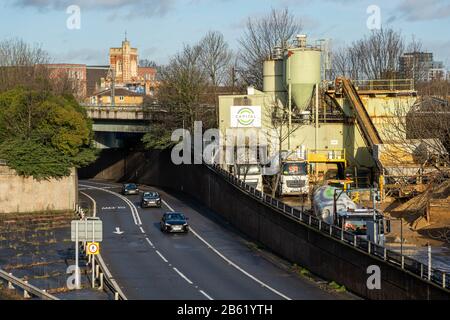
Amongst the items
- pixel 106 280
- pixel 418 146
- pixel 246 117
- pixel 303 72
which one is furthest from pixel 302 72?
pixel 106 280

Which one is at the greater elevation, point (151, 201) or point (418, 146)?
point (418, 146)

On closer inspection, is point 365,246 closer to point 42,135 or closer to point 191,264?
→ point 191,264

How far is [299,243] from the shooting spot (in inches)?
1679

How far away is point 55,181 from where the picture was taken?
6638 centimetres

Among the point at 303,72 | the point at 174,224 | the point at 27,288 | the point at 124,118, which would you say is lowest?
the point at 174,224

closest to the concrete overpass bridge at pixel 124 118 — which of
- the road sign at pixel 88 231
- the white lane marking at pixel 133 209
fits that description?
the white lane marking at pixel 133 209

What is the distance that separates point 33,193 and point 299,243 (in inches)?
1143

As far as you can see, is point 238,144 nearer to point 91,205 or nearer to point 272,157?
point 272,157

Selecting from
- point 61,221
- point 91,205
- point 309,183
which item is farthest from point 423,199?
point 91,205

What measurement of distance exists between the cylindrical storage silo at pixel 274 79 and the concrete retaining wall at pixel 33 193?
59.2ft

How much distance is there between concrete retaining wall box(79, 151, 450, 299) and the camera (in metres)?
31.2

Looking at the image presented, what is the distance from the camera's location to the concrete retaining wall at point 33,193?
64938mm
